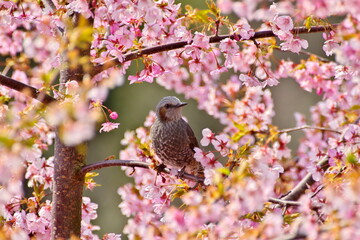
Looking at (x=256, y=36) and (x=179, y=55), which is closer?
(x=256, y=36)

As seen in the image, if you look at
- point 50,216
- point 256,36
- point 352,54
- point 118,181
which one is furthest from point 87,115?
point 118,181

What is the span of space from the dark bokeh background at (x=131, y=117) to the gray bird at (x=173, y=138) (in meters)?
6.27

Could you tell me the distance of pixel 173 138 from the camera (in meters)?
3.64

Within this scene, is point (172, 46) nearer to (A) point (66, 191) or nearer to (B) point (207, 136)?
(B) point (207, 136)

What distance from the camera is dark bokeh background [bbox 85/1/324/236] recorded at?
10.3 metres

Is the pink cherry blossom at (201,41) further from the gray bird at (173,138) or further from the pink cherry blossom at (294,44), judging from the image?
the gray bird at (173,138)

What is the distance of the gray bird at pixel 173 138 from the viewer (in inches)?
142

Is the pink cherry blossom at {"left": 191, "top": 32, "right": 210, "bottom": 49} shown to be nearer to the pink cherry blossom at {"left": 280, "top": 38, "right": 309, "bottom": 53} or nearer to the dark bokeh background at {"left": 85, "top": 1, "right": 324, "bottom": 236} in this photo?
the pink cherry blossom at {"left": 280, "top": 38, "right": 309, "bottom": 53}

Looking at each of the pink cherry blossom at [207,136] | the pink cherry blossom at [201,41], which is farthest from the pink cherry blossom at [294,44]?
the pink cherry blossom at [207,136]

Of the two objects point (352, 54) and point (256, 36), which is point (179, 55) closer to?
point (256, 36)

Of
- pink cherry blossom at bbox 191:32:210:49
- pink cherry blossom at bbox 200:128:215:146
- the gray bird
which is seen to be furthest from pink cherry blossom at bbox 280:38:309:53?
the gray bird

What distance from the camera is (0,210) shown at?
265cm

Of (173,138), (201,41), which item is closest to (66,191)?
(201,41)

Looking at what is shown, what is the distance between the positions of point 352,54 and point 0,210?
73.5 inches
